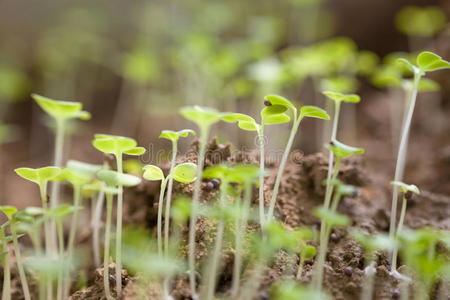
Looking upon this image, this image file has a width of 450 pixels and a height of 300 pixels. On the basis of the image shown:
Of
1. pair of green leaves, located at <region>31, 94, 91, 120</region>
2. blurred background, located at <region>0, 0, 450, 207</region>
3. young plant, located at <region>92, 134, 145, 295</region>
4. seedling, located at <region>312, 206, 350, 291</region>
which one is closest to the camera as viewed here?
seedling, located at <region>312, 206, 350, 291</region>

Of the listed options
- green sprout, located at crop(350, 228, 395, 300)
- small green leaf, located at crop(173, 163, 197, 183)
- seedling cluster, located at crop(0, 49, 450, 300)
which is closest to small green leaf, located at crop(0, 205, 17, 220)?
seedling cluster, located at crop(0, 49, 450, 300)

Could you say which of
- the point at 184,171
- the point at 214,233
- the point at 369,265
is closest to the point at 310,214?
the point at 369,265

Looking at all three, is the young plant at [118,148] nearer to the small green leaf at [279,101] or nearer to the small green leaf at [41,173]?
the small green leaf at [41,173]

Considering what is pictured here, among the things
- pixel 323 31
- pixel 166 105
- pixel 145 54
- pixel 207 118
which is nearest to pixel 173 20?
pixel 145 54

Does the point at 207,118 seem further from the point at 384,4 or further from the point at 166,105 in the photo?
the point at 384,4

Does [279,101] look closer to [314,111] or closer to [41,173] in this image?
[314,111]

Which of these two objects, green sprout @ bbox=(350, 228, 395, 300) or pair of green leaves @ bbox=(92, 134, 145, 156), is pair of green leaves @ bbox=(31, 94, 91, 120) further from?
green sprout @ bbox=(350, 228, 395, 300)
